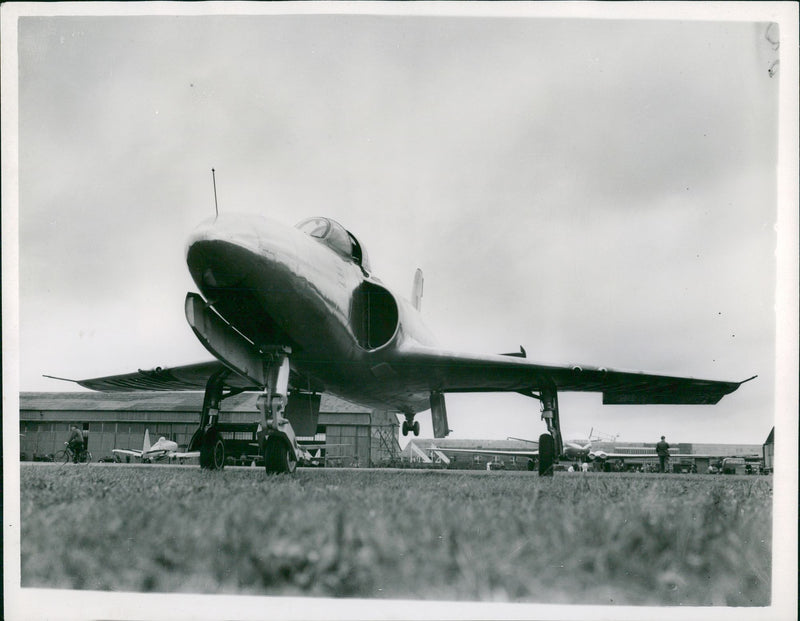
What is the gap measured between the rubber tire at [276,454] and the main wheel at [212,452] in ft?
10.1

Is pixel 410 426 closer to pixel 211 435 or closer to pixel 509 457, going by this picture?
pixel 211 435

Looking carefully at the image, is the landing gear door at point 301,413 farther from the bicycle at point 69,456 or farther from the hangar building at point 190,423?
the hangar building at point 190,423

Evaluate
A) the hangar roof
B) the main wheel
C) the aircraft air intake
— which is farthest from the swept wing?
the hangar roof

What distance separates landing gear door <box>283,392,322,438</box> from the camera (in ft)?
35.2

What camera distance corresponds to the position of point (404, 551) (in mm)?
2764

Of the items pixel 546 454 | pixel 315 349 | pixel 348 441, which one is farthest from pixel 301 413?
pixel 348 441

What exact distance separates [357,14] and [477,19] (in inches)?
34.2

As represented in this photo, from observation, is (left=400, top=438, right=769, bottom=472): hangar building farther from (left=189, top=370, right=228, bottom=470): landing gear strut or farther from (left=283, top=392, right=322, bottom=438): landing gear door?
(left=189, top=370, right=228, bottom=470): landing gear strut

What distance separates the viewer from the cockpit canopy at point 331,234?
7.54m

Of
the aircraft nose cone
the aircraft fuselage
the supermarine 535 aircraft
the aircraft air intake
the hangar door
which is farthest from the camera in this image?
the hangar door

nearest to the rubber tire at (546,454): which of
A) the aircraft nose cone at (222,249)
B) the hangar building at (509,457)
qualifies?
the aircraft nose cone at (222,249)

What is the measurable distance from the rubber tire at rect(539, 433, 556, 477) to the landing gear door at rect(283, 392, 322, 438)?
3945 millimetres

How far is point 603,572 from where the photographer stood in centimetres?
274

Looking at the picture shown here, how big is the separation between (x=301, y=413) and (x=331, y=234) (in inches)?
172
